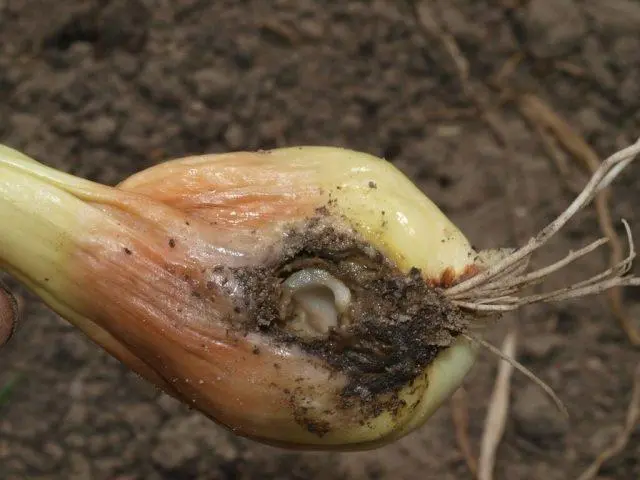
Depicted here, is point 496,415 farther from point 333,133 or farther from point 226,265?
point 226,265

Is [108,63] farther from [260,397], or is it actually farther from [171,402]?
[260,397]

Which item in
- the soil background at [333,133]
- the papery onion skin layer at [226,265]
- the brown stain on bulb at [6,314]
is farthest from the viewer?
the soil background at [333,133]

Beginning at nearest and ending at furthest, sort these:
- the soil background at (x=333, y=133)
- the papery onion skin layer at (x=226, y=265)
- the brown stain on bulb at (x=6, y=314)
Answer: the papery onion skin layer at (x=226, y=265)
the brown stain on bulb at (x=6, y=314)
the soil background at (x=333, y=133)

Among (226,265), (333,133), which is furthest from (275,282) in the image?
(333,133)

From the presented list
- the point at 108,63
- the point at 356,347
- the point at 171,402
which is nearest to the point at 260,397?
the point at 356,347

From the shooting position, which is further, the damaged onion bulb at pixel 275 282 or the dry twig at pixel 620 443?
the dry twig at pixel 620 443

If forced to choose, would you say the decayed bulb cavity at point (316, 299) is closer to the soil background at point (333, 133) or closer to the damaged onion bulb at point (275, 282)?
the damaged onion bulb at point (275, 282)

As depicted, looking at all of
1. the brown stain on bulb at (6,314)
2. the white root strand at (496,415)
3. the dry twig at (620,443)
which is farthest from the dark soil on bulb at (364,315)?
the dry twig at (620,443)
